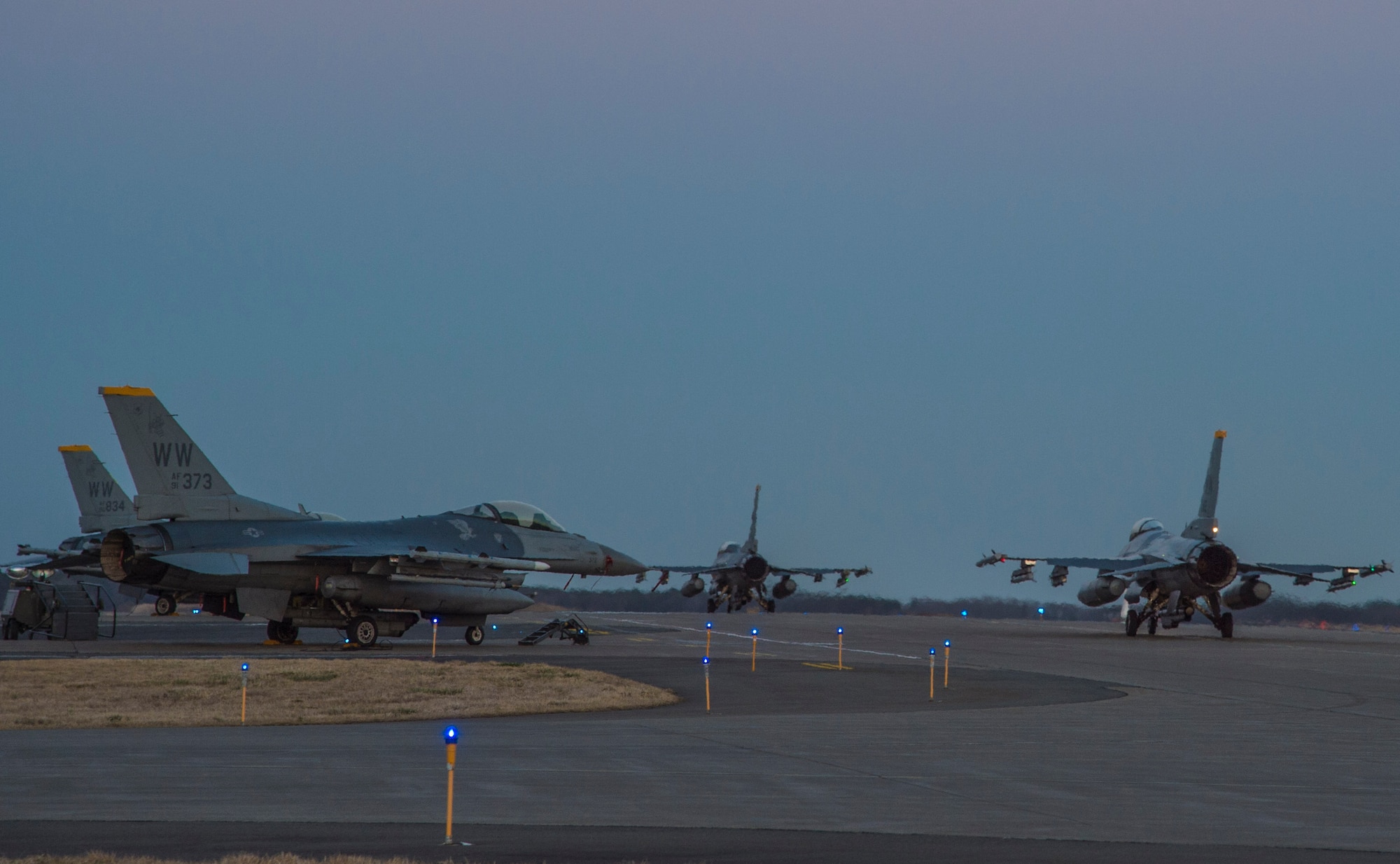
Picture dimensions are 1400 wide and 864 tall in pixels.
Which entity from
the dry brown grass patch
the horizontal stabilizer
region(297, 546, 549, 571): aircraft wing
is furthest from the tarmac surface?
the horizontal stabilizer

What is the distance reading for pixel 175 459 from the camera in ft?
98.9

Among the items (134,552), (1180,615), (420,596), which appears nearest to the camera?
(134,552)

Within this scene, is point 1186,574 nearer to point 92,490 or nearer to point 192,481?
point 192,481

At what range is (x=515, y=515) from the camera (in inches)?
1359

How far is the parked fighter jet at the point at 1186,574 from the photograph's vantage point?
1549 inches

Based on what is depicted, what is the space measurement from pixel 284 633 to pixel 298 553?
305cm

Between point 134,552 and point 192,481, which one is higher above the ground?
point 192,481

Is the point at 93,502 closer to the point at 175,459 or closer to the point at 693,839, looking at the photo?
the point at 175,459

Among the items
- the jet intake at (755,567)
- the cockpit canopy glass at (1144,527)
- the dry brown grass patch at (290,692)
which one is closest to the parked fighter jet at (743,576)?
the jet intake at (755,567)

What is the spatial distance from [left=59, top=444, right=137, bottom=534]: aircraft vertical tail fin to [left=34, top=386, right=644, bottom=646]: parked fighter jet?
39.3 feet

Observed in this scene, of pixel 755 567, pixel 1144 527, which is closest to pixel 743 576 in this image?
pixel 755 567

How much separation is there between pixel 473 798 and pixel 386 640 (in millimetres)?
25897

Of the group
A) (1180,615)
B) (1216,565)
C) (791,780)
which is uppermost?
(1216,565)

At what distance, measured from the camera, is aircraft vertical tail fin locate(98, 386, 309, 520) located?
98.1ft
